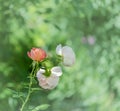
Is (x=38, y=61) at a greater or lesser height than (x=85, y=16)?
lesser

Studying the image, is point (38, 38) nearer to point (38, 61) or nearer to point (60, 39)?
point (60, 39)

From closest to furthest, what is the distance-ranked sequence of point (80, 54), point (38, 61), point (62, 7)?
point (38, 61), point (62, 7), point (80, 54)

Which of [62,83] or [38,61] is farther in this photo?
[62,83]

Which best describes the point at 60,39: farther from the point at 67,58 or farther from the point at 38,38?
the point at 67,58

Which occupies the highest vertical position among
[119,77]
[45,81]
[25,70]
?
[25,70]

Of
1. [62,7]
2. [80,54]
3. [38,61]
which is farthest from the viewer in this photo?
[80,54]

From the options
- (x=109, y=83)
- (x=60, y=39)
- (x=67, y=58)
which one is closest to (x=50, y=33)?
(x=60, y=39)

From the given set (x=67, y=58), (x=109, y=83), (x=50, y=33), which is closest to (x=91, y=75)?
→ (x=109, y=83)
